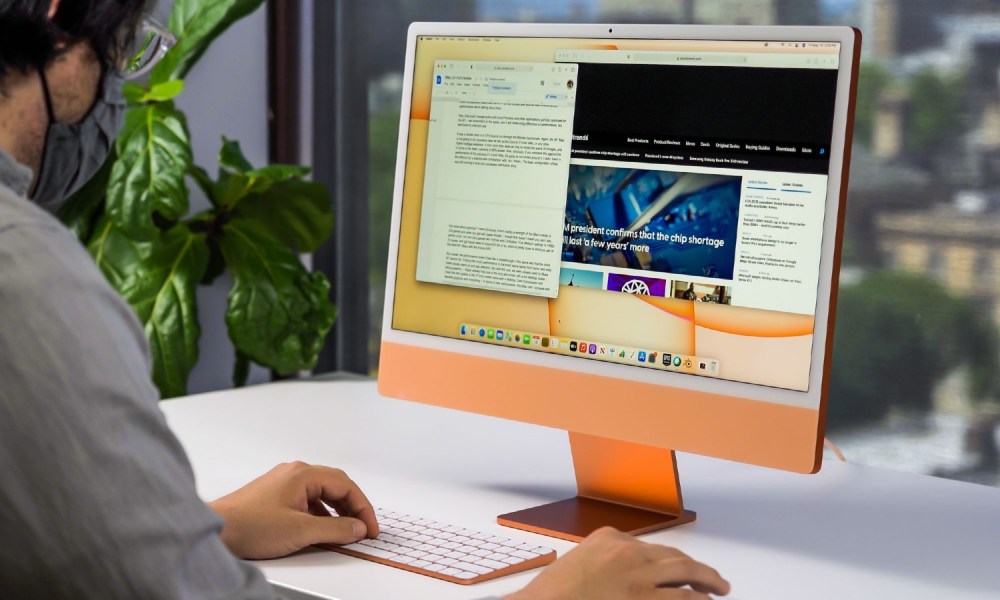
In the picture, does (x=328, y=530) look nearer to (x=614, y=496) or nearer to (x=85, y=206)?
(x=614, y=496)

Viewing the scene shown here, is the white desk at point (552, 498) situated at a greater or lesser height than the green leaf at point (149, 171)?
lesser

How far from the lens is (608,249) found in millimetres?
1127

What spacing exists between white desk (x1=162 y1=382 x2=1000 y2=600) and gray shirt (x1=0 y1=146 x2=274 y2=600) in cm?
32

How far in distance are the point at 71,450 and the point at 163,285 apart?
141 cm

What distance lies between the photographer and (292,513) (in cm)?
103

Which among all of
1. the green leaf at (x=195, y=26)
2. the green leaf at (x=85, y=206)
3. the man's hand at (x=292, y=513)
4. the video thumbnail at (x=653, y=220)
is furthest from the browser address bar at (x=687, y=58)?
the green leaf at (x=85, y=206)

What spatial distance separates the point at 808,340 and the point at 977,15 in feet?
2.70

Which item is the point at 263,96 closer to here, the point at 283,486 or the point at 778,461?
the point at 283,486

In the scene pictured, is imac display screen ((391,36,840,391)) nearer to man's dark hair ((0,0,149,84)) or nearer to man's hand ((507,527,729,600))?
man's hand ((507,527,729,600))

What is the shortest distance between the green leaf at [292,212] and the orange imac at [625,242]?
2.73 ft

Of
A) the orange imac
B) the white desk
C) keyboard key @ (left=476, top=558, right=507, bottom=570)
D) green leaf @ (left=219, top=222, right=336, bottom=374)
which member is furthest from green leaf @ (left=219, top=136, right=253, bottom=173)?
keyboard key @ (left=476, top=558, right=507, bottom=570)

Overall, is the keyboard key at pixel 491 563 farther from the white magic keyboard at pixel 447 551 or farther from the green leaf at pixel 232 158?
the green leaf at pixel 232 158

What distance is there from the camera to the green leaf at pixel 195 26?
2.03m

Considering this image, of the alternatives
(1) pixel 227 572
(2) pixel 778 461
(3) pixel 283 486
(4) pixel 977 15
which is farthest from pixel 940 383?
(1) pixel 227 572
